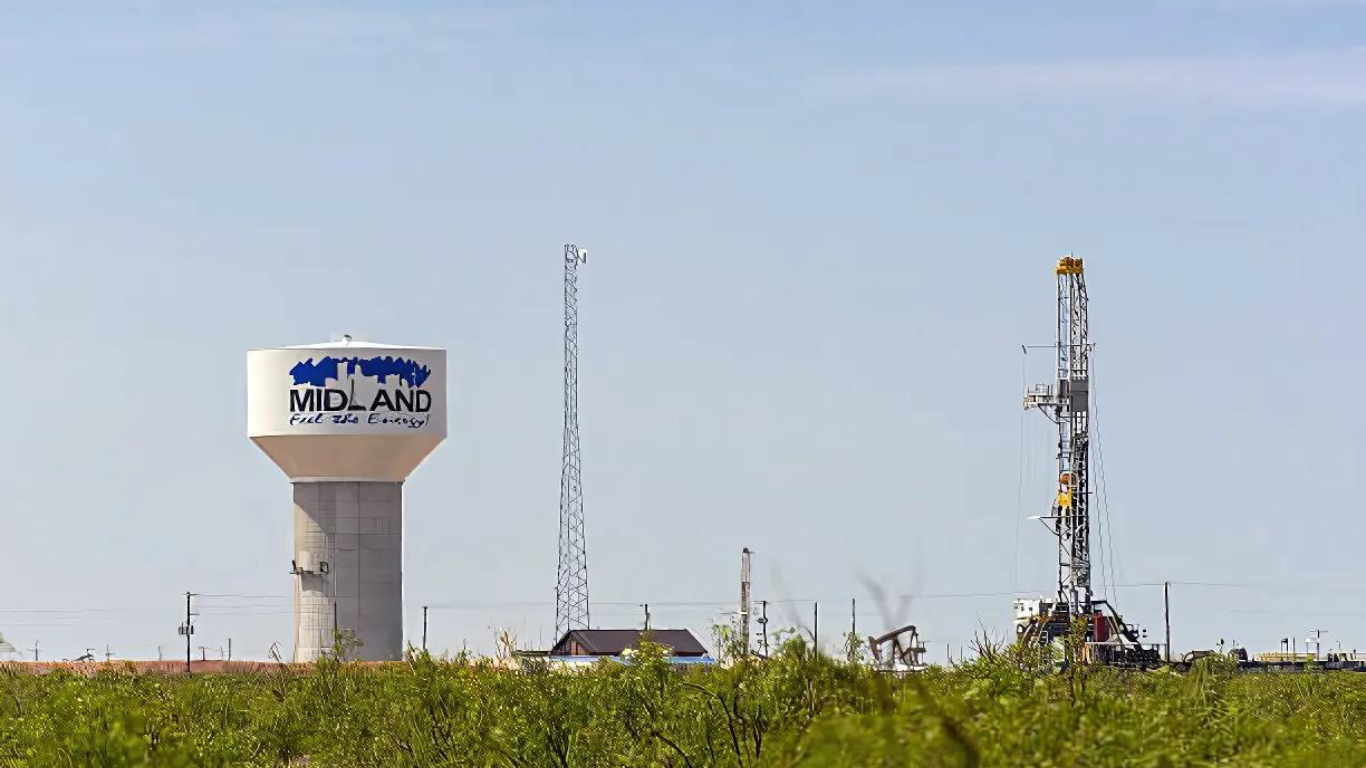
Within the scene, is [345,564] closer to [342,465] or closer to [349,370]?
[342,465]

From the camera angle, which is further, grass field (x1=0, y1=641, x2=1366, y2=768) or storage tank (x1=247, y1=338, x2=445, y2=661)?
storage tank (x1=247, y1=338, x2=445, y2=661)

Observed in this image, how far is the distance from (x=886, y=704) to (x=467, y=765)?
59.7ft

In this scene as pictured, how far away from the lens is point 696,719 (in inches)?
1163

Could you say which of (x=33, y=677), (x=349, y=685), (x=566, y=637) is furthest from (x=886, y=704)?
(x=566, y=637)

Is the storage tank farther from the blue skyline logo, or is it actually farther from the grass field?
the grass field

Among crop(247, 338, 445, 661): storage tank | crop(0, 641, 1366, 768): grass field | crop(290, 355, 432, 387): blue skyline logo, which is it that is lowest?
crop(0, 641, 1366, 768): grass field

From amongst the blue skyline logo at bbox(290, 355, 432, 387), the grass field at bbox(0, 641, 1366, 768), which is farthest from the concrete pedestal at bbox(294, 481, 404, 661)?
the grass field at bbox(0, 641, 1366, 768)

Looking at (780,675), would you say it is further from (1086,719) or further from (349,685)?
(349,685)

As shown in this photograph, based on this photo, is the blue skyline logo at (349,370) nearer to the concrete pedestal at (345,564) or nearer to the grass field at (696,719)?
the concrete pedestal at (345,564)

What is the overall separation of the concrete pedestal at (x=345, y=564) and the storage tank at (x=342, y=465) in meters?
0.04

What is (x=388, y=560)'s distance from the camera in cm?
9625

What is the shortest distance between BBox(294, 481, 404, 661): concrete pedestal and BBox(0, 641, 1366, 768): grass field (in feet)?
121

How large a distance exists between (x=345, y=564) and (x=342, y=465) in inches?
154

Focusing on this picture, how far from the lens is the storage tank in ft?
312
